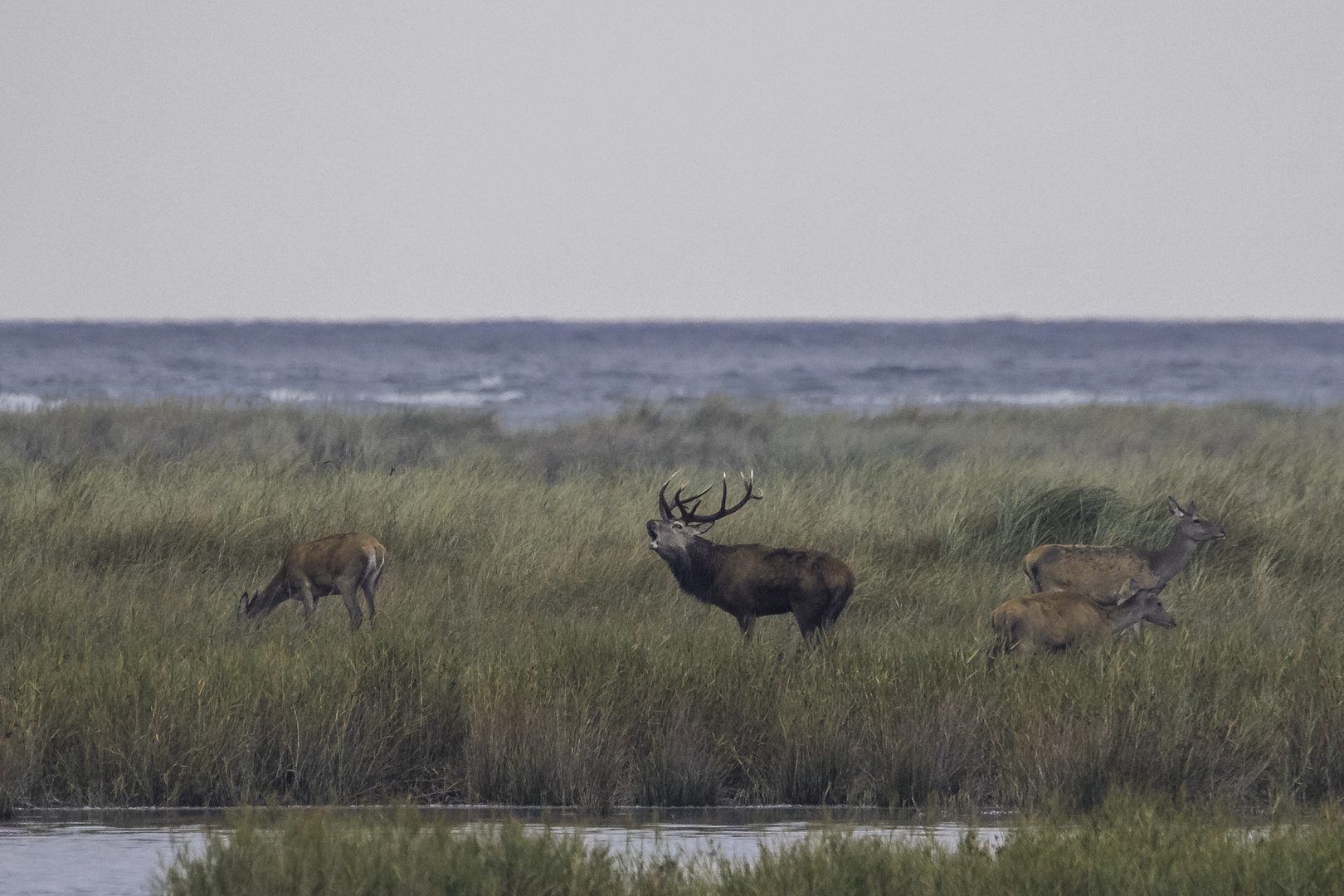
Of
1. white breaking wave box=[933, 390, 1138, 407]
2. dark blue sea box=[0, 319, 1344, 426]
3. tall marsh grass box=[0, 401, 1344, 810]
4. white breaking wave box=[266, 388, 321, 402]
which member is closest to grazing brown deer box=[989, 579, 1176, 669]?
tall marsh grass box=[0, 401, 1344, 810]

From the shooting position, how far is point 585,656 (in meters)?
9.62

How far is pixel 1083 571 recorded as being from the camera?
11828 millimetres

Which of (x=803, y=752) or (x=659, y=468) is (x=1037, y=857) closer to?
(x=803, y=752)

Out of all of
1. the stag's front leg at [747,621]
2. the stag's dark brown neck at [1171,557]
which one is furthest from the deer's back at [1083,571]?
the stag's front leg at [747,621]

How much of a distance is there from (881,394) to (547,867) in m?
46.2

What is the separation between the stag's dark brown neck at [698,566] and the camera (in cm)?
1129

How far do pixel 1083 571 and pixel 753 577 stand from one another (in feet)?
8.19

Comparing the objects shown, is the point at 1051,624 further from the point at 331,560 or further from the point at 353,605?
the point at 331,560

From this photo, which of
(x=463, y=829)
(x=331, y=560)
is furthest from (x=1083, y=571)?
(x=463, y=829)

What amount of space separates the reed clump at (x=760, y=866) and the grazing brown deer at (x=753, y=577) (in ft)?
13.3

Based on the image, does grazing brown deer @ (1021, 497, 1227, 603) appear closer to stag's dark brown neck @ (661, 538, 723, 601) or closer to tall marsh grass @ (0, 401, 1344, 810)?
tall marsh grass @ (0, 401, 1344, 810)

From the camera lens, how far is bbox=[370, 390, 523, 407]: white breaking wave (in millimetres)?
47500

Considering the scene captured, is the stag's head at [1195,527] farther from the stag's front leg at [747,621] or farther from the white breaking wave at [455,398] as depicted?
the white breaking wave at [455,398]

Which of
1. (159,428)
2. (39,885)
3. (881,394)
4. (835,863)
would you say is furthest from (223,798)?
(881,394)
